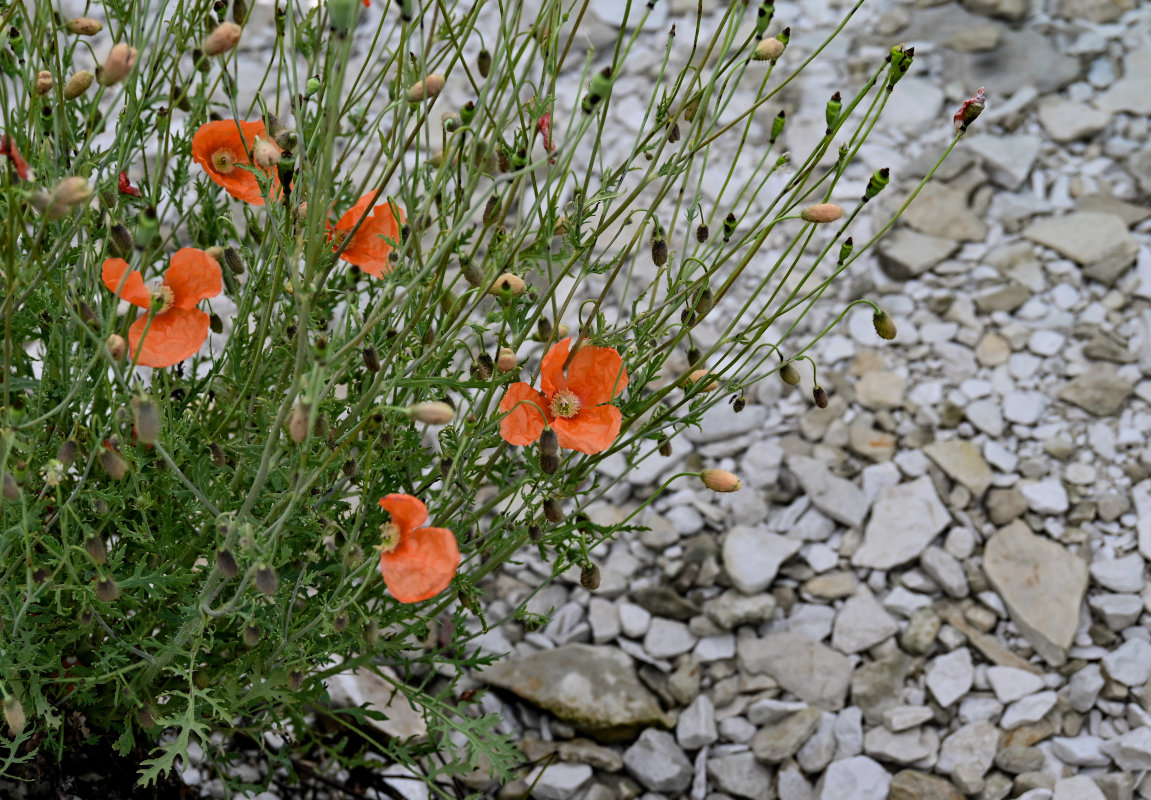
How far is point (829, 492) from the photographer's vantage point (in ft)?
8.54

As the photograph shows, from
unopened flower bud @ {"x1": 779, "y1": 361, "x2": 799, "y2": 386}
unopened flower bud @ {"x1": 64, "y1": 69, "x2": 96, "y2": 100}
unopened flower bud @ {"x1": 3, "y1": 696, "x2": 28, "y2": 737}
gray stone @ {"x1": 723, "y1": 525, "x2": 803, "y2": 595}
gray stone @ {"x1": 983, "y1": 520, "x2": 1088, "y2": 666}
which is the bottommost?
gray stone @ {"x1": 723, "y1": 525, "x2": 803, "y2": 595}

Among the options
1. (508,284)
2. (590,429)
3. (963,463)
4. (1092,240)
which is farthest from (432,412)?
(1092,240)

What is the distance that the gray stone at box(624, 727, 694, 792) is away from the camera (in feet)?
6.97

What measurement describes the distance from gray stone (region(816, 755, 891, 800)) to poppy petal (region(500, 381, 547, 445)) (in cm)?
110

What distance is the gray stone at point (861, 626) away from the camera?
2.34 m

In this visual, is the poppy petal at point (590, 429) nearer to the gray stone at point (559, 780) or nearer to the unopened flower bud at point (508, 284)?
the unopened flower bud at point (508, 284)

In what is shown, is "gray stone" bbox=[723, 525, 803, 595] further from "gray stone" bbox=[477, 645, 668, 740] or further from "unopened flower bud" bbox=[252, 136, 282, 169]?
"unopened flower bud" bbox=[252, 136, 282, 169]

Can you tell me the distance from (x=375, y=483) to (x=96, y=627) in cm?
41

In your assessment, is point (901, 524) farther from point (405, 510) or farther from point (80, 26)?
point (80, 26)

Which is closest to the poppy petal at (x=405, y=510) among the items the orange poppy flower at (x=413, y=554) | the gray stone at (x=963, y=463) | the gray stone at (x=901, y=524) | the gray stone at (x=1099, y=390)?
the orange poppy flower at (x=413, y=554)

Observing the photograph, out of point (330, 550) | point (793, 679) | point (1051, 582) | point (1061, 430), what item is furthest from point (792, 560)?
point (330, 550)

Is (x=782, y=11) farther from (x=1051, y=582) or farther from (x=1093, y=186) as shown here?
(x=1051, y=582)

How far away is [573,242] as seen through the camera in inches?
Result: 52.1

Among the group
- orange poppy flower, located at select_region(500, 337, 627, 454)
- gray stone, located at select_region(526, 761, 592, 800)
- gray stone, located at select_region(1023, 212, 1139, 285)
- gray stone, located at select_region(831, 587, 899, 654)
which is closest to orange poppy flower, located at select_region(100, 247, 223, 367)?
orange poppy flower, located at select_region(500, 337, 627, 454)
